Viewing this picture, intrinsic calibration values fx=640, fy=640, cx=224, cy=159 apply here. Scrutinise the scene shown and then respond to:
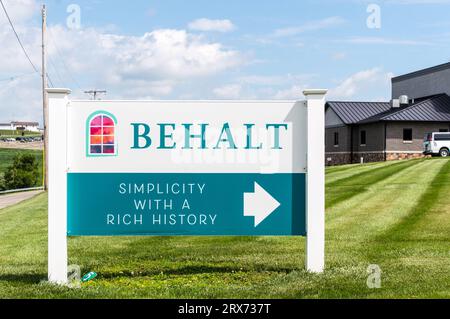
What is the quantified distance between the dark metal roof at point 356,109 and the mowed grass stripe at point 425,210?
1143 inches

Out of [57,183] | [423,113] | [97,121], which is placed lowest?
[57,183]

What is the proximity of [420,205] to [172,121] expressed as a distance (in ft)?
39.6

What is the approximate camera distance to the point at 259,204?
764 centimetres

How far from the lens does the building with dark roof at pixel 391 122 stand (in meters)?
49.9

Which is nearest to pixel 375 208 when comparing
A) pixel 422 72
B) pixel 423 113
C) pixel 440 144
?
pixel 440 144

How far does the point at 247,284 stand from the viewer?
296 inches

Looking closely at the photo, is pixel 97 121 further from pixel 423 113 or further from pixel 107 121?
pixel 423 113

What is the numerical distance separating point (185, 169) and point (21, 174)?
160 feet

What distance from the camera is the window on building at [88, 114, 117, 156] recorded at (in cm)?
759

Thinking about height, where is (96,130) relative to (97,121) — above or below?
below

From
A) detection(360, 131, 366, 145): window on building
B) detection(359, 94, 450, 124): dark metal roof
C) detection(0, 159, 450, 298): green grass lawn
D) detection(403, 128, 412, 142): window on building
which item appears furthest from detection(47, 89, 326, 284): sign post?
detection(360, 131, 366, 145): window on building
